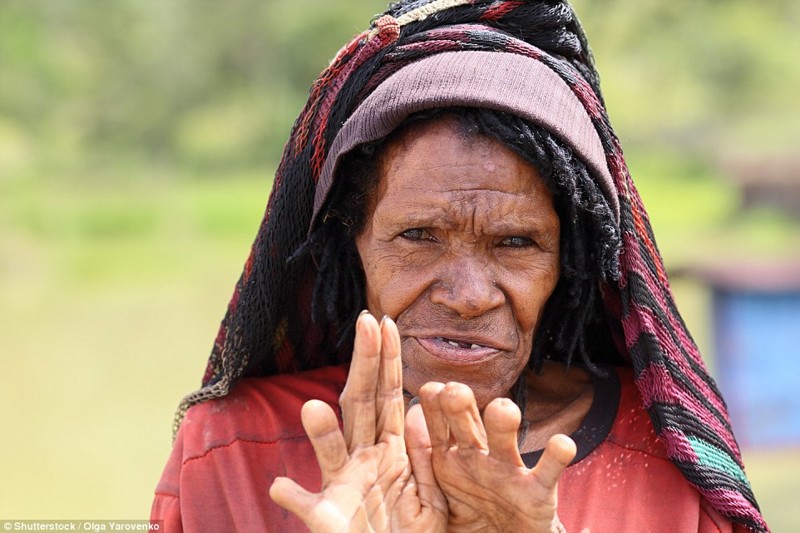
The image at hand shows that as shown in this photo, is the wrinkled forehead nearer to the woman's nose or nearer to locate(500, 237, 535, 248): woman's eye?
locate(500, 237, 535, 248): woman's eye

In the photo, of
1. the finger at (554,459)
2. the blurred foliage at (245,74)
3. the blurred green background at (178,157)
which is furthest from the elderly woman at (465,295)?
the blurred foliage at (245,74)

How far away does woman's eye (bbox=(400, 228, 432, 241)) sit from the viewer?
2.07 m

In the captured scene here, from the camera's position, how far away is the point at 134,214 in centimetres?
959

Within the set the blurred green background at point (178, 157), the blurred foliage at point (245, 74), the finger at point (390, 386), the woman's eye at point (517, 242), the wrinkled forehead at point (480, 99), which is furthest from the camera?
the blurred foliage at point (245, 74)

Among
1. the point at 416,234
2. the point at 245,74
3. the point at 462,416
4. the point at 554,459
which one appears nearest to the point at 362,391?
the point at 462,416

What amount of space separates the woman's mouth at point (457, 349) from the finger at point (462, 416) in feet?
0.89

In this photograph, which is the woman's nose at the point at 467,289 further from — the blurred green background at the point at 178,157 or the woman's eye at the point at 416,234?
the blurred green background at the point at 178,157

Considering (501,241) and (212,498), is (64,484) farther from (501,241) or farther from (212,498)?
(501,241)

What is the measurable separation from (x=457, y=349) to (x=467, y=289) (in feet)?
0.44

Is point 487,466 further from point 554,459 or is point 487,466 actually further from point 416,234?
point 416,234

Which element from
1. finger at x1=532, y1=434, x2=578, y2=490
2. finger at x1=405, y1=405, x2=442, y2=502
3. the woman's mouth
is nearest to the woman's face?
the woman's mouth

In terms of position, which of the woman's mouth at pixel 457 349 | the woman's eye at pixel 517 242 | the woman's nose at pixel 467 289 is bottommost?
the woman's mouth at pixel 457 349

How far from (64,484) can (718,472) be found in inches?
173

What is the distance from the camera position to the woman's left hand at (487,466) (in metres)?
1.67
